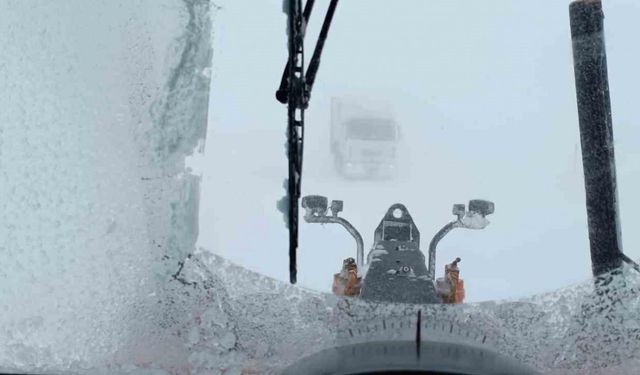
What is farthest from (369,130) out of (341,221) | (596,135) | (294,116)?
(294,116)

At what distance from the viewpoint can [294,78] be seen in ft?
9.81

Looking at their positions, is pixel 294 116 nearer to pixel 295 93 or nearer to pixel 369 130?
pixel 295 93

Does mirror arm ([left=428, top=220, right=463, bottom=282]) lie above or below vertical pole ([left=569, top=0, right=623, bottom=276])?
below

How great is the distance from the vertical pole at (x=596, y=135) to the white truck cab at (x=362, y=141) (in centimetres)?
868

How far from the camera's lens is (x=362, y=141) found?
12336 millimetres

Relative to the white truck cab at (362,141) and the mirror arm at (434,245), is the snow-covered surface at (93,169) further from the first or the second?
the white truck cab at (362,141)

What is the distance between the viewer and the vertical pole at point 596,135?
3.10 metres

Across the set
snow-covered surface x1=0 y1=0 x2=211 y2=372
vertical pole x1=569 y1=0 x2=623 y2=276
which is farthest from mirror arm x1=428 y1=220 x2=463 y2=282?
snow-covered surface x1=0 y1=0 x2=211 y2=372

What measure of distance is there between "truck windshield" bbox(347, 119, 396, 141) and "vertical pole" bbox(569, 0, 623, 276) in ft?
29.6

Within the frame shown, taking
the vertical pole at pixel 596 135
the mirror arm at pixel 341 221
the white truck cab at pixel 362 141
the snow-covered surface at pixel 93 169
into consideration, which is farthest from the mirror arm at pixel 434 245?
the white truck cab at pixel 362 141

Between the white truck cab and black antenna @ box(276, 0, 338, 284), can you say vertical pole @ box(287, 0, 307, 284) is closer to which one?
black antenna @ box(276, 0, 338, 284)

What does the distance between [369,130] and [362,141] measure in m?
0.41

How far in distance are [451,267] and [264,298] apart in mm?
1321

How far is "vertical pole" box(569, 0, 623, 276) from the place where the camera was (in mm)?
3102
